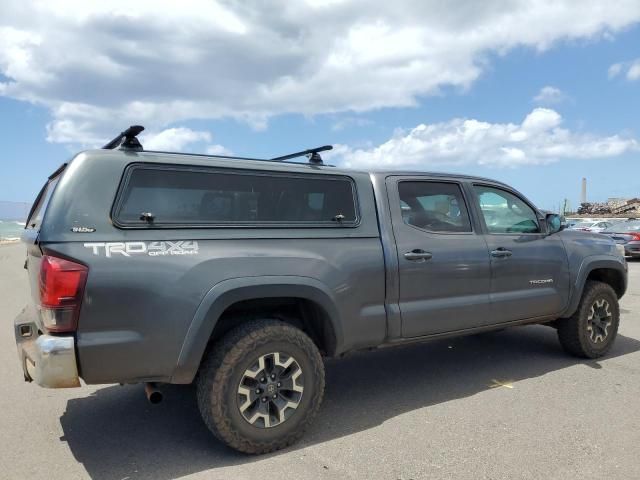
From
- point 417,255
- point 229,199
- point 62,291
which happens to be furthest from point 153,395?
point 417,255

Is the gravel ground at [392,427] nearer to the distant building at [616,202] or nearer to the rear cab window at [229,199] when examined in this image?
the rear cab window at [229,199]

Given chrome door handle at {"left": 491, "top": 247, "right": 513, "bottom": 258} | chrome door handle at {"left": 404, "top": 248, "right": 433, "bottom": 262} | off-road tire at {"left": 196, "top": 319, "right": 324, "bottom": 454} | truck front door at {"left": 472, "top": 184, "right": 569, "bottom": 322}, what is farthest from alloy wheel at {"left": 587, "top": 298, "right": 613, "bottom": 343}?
off-road tire at {"left": 196, "top": 319, "right": 324, "bottom": 454}

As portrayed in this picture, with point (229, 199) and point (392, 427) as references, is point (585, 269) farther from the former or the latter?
point (229, 199)

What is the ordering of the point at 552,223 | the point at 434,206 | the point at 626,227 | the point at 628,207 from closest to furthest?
1. the point at 434,206
2. the point at 552,223
3. the point at 626,227
4. the point at 628,207

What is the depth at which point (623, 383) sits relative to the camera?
454cm

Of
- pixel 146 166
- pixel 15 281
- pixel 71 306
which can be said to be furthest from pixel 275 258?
pixel 15 281

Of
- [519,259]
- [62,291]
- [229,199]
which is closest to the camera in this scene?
[62,291]

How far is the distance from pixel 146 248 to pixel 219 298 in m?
0.53

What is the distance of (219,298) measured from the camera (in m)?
3.10

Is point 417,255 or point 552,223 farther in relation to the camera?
point 552,223

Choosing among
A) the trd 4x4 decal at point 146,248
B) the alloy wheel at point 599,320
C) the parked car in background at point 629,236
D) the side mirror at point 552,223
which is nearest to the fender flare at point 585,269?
the alloy wheel at point 599,320

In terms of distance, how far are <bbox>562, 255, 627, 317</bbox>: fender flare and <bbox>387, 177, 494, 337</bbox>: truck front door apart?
4.00 ft

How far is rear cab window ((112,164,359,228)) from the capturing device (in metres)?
3.08

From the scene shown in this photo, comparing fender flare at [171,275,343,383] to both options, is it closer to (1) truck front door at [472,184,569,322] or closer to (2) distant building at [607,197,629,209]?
(1) truck front door at [472,184,569,322]
